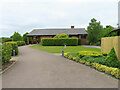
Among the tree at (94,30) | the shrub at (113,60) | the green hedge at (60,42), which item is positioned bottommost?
the shrub at (113,60)

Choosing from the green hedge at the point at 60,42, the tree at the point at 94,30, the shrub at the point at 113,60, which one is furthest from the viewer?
the tree at the point at 94,30

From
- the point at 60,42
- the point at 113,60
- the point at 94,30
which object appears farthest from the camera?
the point at 94,30

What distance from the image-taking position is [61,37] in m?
29.8

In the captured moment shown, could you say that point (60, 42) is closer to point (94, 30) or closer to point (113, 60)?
point (94, 30)

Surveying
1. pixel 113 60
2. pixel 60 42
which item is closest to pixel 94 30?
pixel 60 42

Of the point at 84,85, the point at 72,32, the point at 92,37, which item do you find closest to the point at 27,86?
the point at 84,85

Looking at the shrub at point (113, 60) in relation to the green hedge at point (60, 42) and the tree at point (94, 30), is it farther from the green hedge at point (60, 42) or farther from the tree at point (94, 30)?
the tree at point (94, 30)

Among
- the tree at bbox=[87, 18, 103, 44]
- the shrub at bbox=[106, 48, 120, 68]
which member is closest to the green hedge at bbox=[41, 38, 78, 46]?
the tree at bbox=[87, 18, 103, 44]

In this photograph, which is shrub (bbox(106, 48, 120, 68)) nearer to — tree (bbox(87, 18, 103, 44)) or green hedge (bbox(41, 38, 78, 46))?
green hedge (bbox(41, 38, 78, 46))

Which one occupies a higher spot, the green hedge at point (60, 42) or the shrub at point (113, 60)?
the green hedge at point (60, 42)

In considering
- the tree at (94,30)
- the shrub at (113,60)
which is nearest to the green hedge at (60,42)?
the tree at (94,30)

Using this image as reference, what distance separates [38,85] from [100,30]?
95.0 feet

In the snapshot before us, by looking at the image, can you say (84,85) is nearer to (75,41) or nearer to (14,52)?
(14,52)

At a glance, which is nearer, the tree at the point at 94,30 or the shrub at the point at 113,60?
A: the shrub at the point at 113,60
